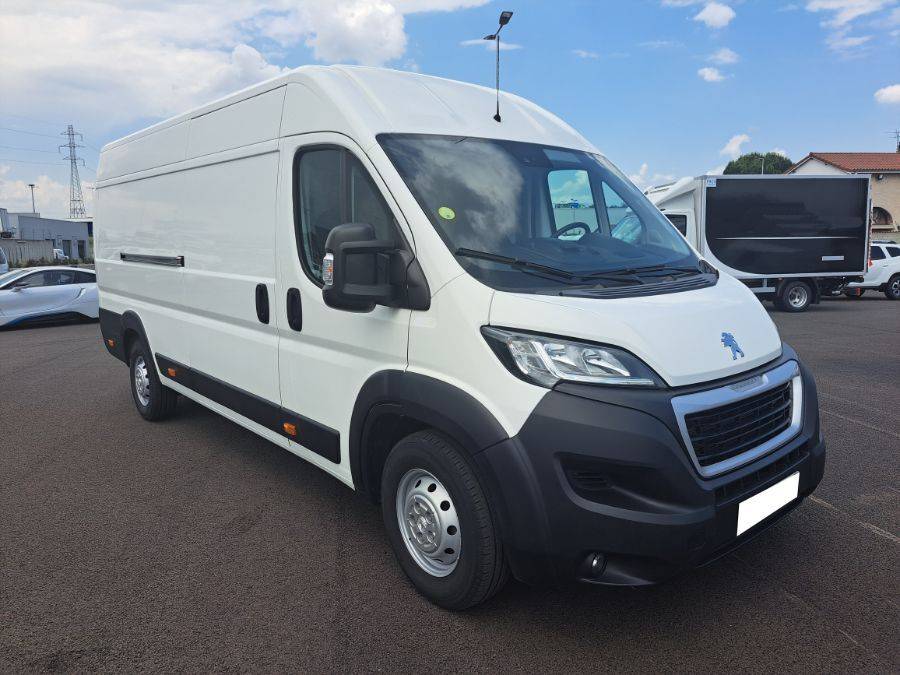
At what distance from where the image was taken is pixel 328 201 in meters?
3.39

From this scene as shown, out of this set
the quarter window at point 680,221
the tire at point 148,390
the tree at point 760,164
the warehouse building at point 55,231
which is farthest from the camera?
the tree at point 760,164

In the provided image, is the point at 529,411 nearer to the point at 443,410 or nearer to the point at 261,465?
the point at 443,410

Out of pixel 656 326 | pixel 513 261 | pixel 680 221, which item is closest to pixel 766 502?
pixel 656 326

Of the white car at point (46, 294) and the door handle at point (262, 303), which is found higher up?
the door handle at point (262, 303)

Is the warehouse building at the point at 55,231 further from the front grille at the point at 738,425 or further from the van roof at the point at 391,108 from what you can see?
the front grille at the point at 738,425

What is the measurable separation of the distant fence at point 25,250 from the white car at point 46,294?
30.3 metres

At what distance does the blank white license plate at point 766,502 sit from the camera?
8.53 feet

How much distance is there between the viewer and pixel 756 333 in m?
2.93

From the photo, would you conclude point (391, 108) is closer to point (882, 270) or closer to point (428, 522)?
point (428, 522)

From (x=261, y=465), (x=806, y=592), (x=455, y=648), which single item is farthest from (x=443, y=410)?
(x=261, y=465)

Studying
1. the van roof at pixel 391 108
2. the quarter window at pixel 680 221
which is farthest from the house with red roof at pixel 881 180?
the van roof at pixel 391 108

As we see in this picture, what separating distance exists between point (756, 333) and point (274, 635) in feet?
7.80

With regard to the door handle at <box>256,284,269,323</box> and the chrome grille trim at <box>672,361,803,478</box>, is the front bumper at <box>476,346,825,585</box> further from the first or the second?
the door handle at <box>256,284,269,323</box>

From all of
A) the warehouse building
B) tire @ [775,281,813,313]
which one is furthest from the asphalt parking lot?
the warehouse building
